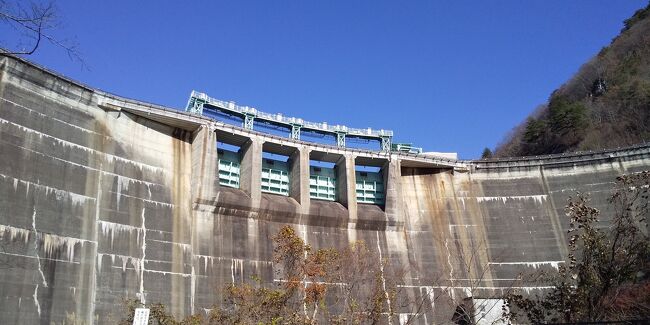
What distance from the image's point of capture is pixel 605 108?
5328 centimetres

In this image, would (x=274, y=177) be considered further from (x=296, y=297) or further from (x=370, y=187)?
(x=296, y=297)

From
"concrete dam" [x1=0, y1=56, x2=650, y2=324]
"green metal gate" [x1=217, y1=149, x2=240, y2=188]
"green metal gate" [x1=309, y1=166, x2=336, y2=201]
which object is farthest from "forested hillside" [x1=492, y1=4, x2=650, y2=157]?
"green metal gate" [x1=217, y1=149, x2=240, y2=188]

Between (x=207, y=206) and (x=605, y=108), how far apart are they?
42304mm

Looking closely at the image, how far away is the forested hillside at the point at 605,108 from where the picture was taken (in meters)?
49.2

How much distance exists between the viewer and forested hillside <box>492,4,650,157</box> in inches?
1938

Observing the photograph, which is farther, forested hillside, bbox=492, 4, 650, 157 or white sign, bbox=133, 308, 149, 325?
forested hillside, bbox=492, 4, 650, 157

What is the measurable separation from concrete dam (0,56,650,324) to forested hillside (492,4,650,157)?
15691 mm

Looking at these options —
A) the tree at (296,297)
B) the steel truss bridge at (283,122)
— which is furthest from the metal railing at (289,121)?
the tree at (296,297)

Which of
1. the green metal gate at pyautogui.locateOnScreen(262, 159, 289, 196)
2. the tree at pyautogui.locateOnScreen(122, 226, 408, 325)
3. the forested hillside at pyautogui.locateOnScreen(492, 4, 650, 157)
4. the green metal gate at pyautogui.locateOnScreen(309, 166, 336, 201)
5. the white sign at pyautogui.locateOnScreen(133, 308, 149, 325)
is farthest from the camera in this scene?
the forested hillside at pyautogui.locateOnScreen(492, 4, 650, 157)

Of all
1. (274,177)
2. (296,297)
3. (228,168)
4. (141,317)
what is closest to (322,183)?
(274,177)

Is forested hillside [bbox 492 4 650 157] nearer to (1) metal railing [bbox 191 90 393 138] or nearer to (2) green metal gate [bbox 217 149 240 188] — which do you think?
(1) metal railing [bbox 191 90 393 138]

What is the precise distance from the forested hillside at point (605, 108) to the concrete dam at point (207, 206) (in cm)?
1569

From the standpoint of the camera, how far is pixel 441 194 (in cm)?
3684

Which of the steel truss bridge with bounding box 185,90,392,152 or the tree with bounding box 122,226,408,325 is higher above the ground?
the steel truss bridge with bounding box 185,90,392,152
